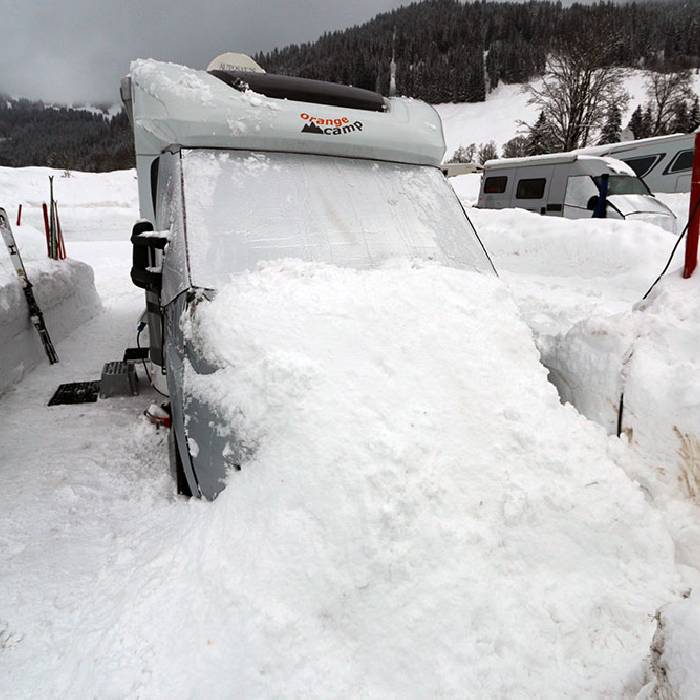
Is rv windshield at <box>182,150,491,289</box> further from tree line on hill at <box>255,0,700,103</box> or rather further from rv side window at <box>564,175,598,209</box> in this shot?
tree line on hill at <box>255,0,700,103</box>

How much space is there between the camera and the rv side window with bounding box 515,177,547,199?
1423 centimetres

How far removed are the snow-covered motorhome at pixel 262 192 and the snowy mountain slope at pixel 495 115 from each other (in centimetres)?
5789

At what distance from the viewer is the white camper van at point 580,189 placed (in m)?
12.2

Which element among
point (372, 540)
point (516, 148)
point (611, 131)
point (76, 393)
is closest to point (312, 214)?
point (372, 540)

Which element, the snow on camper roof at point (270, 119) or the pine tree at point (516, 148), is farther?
the pine tree at point (516, 148)

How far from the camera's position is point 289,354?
7.23ft

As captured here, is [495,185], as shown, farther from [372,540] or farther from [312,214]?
[372,540]

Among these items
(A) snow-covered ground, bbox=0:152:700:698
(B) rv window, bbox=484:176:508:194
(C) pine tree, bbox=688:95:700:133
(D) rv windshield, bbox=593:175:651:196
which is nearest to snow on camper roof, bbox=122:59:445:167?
(A) snow-covered ground, bbox=0:152:700:698

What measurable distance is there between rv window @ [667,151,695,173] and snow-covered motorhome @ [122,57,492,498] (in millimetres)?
18653

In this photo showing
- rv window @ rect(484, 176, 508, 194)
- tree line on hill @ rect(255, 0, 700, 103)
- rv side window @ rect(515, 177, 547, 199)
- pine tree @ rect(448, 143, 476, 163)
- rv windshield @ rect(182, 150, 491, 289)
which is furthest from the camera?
tree line on hill @ rect(255, 0, 700, 103)

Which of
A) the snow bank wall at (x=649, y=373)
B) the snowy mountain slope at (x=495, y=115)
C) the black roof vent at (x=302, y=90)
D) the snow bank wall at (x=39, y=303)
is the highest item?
the snowy mountain slope at (x=495, y=115)

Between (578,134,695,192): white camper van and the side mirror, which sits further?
(578,134,695,192): white camper van

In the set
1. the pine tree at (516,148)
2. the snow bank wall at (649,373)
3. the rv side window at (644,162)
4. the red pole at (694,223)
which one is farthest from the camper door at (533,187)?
the pine tree at (516,148)

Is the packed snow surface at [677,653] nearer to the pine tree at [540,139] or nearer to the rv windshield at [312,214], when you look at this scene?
the rv windshield at [312,214]
